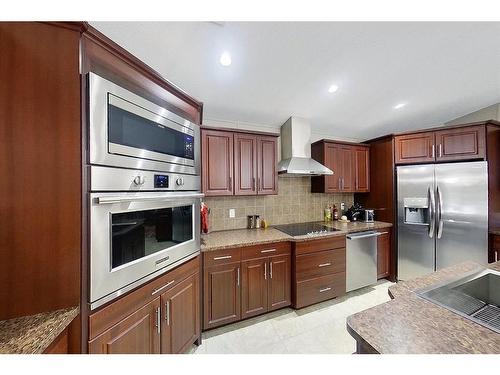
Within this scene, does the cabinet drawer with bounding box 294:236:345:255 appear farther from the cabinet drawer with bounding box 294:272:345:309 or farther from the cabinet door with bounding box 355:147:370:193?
the cabinet door with bounding box 355:147:370:193

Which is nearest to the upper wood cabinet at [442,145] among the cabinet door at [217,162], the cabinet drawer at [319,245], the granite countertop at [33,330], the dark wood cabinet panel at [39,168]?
the cabinet drawer at [319,245]

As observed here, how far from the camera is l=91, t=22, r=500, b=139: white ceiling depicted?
148 cm

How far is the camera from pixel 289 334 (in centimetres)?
179

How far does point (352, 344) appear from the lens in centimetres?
168

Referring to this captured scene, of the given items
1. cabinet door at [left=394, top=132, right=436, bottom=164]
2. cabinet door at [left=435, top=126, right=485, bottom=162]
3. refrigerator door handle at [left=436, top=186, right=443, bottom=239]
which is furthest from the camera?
cabinet door at [left=394, top=132, right=436, bottom=164]

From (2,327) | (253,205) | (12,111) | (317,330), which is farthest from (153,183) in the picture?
(317,330)

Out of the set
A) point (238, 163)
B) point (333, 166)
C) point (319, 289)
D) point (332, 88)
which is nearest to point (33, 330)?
point (238, 163)

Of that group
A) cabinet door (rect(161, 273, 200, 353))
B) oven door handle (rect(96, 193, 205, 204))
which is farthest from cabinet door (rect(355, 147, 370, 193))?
cabinet door (rect(161, 273, 200, 353))

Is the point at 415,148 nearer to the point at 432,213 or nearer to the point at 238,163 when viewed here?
the point at 432,213

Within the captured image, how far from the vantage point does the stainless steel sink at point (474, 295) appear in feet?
3.07

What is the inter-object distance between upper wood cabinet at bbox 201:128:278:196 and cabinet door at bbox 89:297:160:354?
122 centimetres

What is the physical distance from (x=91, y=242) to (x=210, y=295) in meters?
1.24

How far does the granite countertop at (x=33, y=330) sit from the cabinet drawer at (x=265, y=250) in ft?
4.30

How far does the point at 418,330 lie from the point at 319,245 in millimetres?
1588
